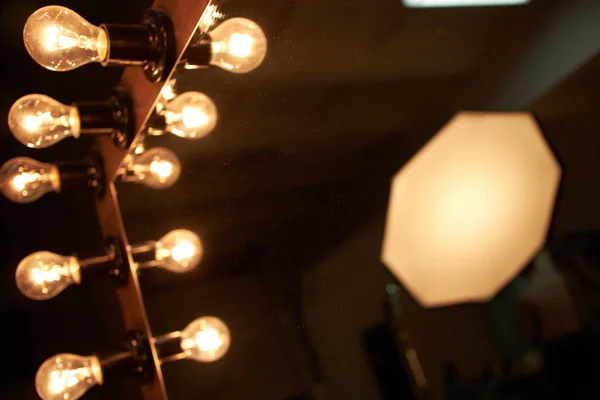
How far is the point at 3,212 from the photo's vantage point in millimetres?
878

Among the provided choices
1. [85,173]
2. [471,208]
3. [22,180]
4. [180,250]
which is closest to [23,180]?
[22,180]

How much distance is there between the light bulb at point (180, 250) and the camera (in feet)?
2.66

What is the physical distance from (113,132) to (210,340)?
1.04 ft

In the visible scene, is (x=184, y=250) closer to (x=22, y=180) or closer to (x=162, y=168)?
(x=162, y=168)

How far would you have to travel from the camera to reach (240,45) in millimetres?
646

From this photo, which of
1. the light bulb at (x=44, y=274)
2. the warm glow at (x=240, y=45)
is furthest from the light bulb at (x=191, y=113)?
the light bulb at (x=44, y=274)

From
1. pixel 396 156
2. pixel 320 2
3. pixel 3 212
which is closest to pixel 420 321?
pixel 396 156

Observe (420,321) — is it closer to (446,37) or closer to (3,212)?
(446,37)

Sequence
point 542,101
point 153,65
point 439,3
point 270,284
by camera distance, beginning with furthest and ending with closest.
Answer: point 542,101 < point 439,3 < point 270,284 < point 153,65

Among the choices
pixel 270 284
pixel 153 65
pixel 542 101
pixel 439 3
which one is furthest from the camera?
pixel 542 101

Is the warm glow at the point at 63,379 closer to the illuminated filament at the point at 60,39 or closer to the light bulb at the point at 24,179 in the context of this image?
the light bulb at the point at 24,179

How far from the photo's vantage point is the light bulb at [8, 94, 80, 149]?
2.30 feet

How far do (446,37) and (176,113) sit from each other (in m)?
0.58

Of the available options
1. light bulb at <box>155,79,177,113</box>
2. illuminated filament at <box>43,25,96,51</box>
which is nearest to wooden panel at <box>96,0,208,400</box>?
light bulb at <box>155,79,177,113</box>
